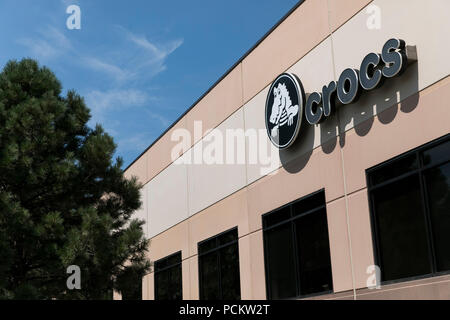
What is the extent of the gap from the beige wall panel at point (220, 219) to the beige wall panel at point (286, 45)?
3000 mm

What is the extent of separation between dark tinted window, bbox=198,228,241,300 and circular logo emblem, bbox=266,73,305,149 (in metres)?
3.54

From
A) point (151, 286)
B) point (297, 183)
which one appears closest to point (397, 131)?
point (297, 183)

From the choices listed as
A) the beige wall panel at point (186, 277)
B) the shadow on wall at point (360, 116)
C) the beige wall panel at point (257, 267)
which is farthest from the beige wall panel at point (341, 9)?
the beige wall panel at point (186, 277)

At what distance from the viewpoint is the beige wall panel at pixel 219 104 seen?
59.2 feet

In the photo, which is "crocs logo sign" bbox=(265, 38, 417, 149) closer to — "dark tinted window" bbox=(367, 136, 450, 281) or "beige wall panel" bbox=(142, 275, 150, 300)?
"dark tinted window" bbox=(367, 136, 450, 281)

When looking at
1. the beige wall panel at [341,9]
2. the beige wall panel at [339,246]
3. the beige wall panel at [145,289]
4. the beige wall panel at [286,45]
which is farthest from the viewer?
the beige wall panel at [145,289]

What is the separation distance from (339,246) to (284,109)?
396 centimetres

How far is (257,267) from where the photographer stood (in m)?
15.8

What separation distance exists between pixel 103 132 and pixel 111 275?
13.4 feet

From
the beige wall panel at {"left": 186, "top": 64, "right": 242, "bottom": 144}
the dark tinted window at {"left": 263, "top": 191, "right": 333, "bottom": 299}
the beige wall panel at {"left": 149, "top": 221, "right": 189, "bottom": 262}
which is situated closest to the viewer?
the dark tinted window at {"left": 263, "top": 191, "right": 333, "bottom": 299}

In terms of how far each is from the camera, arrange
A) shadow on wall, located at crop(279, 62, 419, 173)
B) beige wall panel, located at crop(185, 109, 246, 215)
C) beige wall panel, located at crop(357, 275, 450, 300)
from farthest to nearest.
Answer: beige wall panel, located at crop(185, 109, 246, 215) < shadow on wall, located at crop(279, 62, 419, 173) < beige wall panel, located at crop(357, 275, 450, 300)

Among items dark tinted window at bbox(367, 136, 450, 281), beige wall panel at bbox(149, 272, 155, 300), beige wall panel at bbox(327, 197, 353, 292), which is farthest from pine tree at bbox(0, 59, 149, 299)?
beige wall panel at bbox(149, 272, 155, 300)

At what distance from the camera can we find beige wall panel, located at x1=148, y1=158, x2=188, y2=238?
2116 cm

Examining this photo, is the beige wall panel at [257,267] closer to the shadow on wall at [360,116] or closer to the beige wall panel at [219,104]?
the shadow on wall at [360,116]
